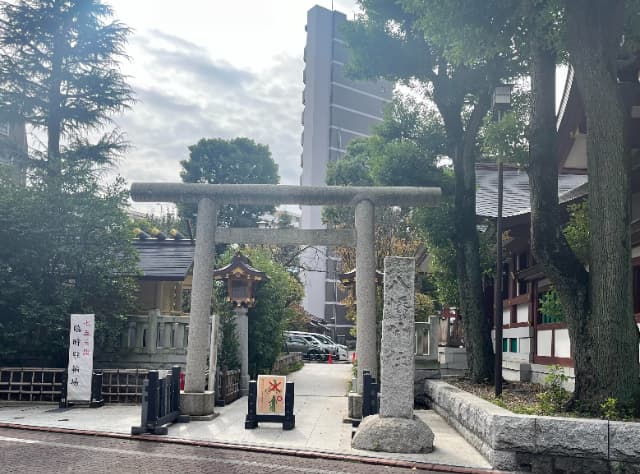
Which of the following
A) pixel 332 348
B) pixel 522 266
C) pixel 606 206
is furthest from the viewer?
pixel 332 348

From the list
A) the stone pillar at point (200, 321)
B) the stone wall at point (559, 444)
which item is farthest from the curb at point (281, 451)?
the stone pillar at point (200, 321)

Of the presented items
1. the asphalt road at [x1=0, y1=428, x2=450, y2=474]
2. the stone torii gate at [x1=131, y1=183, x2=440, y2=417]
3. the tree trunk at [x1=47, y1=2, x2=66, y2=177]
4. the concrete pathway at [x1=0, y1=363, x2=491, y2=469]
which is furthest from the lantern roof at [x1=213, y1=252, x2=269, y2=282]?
the asphalt road at [x1=0, y1=428, x2=450, y2=474]

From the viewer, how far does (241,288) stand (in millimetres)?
18469

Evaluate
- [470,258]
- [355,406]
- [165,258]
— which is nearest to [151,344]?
[165,258]

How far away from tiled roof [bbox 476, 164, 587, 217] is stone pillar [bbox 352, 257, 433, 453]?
5.63 metres

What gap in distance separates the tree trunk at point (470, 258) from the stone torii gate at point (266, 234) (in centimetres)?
303

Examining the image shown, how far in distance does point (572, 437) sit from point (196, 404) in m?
7.71

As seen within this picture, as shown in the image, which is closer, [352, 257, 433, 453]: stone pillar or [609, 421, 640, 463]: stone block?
[609, 421, 640, 463]: stone block

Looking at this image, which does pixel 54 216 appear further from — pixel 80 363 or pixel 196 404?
pixel 196 404

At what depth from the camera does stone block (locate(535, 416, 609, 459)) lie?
335 inches

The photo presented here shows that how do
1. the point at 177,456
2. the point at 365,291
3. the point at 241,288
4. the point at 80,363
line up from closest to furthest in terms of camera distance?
the point at 177,456 → the point at 365,291 → the point at 80,363 → the point at 241,288

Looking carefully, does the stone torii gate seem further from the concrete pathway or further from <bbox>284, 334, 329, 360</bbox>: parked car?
<bbox>284, 334, 329, 360</bbox>: parked car

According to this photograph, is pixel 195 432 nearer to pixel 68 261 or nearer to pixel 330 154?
pixel 68 261

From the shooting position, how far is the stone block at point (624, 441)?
8.34m
